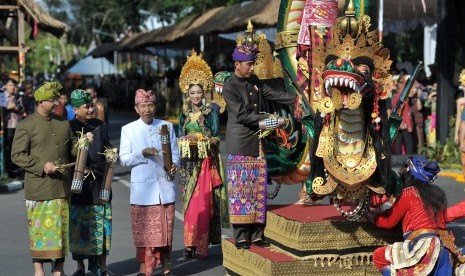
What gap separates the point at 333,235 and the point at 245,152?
1.12 metres

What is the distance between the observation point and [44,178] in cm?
941

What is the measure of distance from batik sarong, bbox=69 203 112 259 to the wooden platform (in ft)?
5.13

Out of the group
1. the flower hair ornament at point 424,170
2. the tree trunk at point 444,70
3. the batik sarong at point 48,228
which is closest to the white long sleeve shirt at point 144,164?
the batik sarong at point 48,228

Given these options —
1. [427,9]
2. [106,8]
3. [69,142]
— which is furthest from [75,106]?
[106,8]

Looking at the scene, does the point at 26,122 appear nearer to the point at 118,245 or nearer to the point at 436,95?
the point at 118,245

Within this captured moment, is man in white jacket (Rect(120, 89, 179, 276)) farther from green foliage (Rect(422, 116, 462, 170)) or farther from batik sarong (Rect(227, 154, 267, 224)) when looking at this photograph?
green foliage (Rect(422, 116, 462, 170))

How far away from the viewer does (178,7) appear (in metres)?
64.8

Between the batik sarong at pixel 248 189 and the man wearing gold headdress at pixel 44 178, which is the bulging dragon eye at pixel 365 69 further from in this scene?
the man wearing gold headdress at pixel 44 178

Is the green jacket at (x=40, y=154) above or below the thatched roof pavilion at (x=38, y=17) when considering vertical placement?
below

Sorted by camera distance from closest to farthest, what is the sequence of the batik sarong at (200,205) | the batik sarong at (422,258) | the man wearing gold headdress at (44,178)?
1. the batik sarong at (422,258)
2. the man wearing gold headdress at (44,178)
3. the batik sarong at (200,205)

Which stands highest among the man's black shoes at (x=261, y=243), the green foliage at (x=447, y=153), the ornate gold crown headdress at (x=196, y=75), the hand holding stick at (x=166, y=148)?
the ornate gold crown headdress at (x=196, y=75)

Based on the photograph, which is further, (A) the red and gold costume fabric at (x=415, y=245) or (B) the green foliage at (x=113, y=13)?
(B) the green foliage at (x=113, y=13)

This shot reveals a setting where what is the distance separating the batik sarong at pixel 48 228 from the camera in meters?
9.41

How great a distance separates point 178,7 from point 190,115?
5365 centimetres
